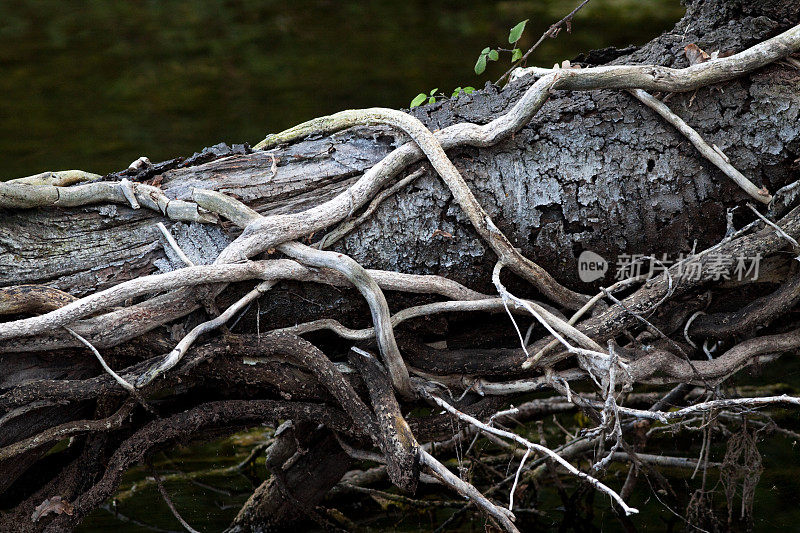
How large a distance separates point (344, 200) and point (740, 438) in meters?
1.07

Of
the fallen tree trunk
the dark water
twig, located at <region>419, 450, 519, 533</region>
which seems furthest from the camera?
the dark water

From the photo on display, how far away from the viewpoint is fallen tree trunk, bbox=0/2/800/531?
138 cm

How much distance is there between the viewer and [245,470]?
2518 millimetres

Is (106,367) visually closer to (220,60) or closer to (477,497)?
(477,497)

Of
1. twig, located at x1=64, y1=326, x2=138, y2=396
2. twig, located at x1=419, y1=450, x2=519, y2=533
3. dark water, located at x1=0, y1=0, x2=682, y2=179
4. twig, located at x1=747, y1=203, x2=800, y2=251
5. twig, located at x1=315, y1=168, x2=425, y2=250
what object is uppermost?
dark water, located at x1=0, y1=0, x2=682, y2=179

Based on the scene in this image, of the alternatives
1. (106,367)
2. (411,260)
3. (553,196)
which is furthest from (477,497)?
(106,367)

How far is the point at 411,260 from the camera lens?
4.71 ft

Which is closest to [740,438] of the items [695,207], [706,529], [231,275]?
[706,529]

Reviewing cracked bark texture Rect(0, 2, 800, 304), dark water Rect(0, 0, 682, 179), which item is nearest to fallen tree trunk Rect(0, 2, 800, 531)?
cracked bark texture Rect(0, 2, 800, 304)

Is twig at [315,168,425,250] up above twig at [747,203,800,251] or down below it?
above

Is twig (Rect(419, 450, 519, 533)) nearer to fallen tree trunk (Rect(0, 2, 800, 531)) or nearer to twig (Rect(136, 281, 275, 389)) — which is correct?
fallen tree trunk (Rect(0, 2, 800, 531))

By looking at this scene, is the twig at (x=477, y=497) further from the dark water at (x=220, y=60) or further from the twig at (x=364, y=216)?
the dark water at (x=220, y=60)

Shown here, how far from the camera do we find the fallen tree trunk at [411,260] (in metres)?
1.38

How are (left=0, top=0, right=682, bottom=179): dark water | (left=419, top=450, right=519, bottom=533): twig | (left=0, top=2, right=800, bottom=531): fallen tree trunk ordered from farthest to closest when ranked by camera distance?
(left=0, top=0, right=682, bottom=179): dark water
(left=0, top=2, right=800, bottom=531): fallen tree trunk
(left=419, top=450, right=519, bottom=533): twig
